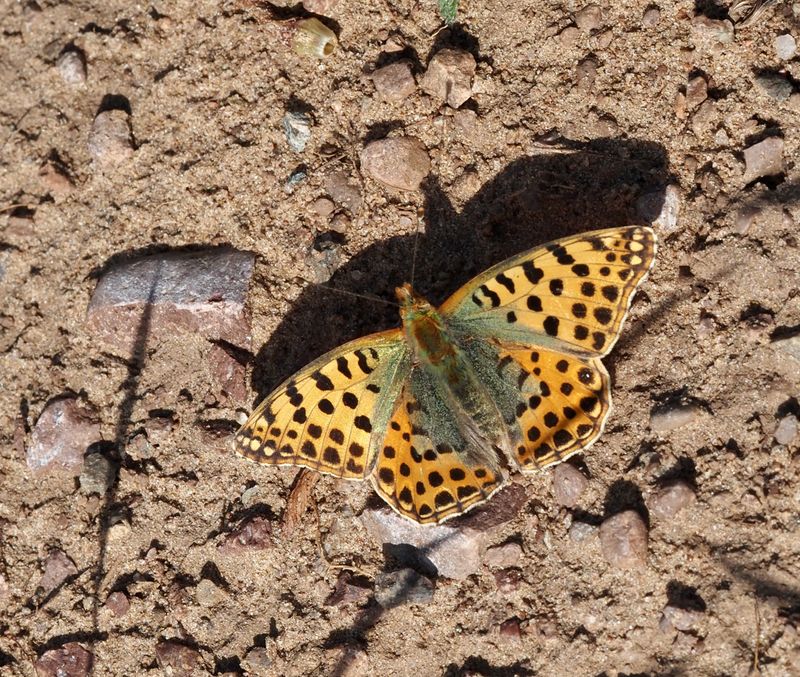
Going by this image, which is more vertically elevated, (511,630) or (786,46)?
(786,46)

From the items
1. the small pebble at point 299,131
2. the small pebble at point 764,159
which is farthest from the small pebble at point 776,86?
the small pebble at point 299,131

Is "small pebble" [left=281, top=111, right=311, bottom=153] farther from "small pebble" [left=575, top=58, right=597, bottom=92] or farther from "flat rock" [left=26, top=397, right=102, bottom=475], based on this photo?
"flat rock" [left=26, top=397, right=102, bottom=475]

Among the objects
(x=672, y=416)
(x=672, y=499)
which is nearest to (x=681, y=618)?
(x=672, y=499)

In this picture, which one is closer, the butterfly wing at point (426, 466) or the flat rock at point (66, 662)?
the butterfly wing at point (426, 466)

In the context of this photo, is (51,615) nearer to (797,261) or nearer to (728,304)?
(728,304)

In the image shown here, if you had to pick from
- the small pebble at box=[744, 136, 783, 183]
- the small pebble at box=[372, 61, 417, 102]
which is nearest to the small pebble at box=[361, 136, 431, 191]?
the small pebble at box=[372, 61, 417, 102]

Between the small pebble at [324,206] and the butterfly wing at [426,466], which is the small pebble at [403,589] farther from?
the small pebble at [324,206]

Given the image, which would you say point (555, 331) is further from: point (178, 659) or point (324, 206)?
point (178, 659)
